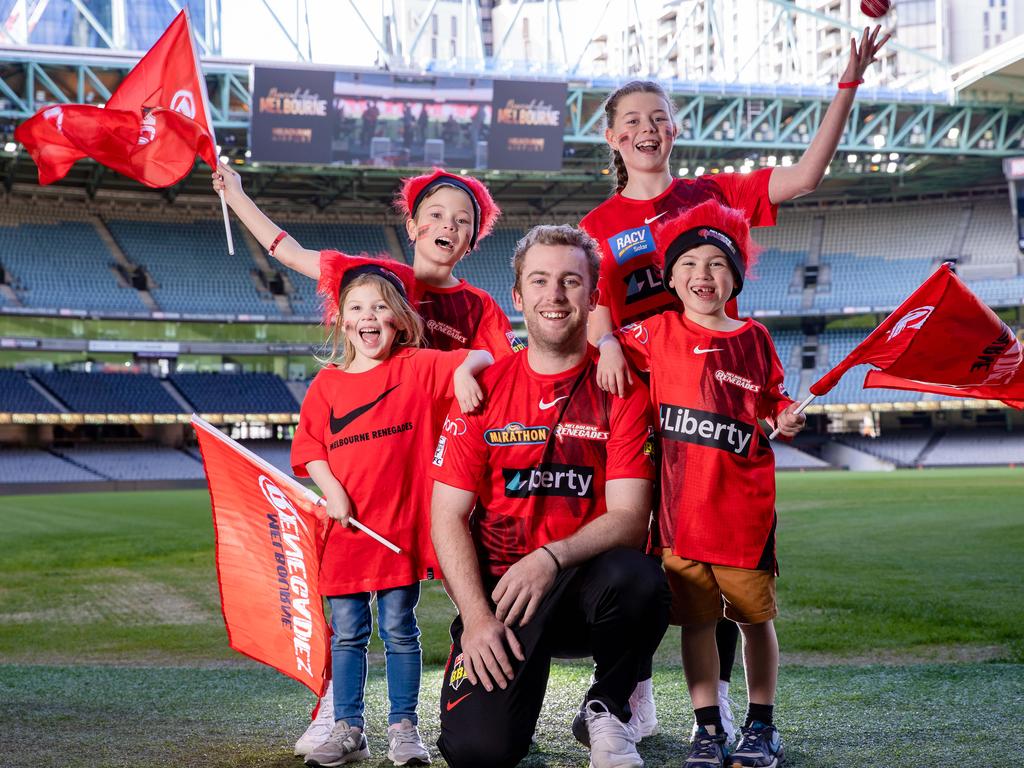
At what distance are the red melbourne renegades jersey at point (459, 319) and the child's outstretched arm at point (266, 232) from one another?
0.46ft

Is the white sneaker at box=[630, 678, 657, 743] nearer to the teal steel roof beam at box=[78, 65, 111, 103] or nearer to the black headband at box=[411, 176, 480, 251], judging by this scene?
the black headband at box=[411, 176, 480, 251]

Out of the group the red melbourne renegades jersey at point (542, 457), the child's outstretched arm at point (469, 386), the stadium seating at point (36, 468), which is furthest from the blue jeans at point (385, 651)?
the stadium seating at point (36, 468)

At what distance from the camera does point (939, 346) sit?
418 centimetres

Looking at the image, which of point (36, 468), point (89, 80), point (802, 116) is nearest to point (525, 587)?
point (89, 80)

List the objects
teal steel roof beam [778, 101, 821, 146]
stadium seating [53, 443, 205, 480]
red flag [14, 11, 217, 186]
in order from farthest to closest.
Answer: stadium seating [53, 443, 205, 480] → teal steel roof beam [778, 101, 821, 146] → red flag [14, 11, 217, 186]

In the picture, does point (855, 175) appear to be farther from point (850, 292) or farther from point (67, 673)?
point (67, 673)

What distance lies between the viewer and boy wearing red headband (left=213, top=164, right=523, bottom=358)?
4699 mm

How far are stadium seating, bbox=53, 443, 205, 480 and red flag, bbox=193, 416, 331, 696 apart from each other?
37.8 m

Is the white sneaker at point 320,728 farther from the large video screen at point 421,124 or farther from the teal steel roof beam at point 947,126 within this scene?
the teal steel roof beam at point 947,126

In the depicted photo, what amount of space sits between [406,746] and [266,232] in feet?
8.16

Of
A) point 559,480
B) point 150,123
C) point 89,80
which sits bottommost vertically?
point 559,480

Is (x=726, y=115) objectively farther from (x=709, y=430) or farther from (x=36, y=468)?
(x=709, y=430)

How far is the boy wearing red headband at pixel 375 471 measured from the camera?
13.3 feet

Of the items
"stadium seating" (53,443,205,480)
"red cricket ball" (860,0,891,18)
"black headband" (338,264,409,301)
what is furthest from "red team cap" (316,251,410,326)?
"stadium seating" (53,443,205,480)
